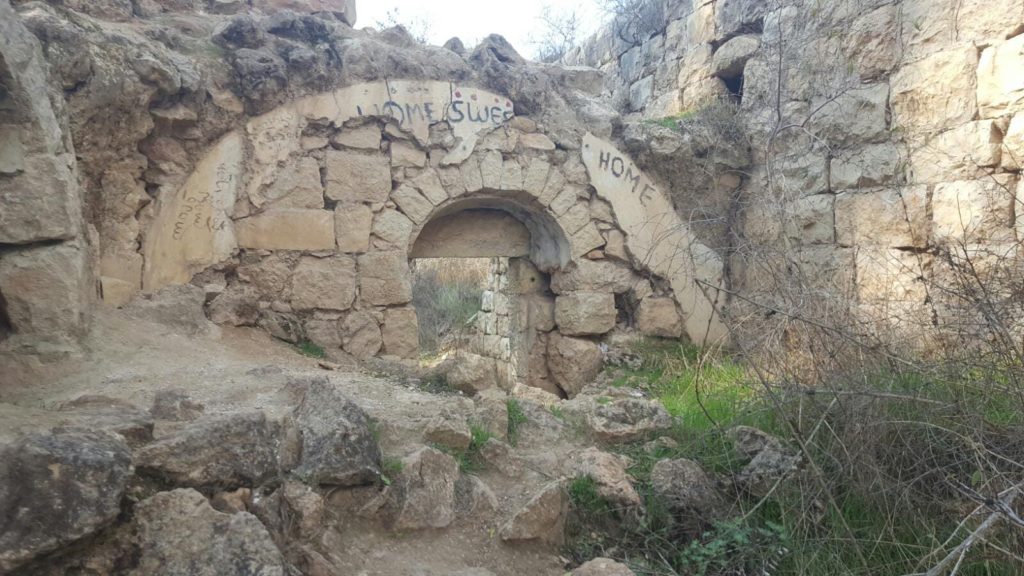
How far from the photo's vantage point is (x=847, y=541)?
9.28 ft

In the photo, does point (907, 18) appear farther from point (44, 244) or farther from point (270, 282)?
point (44, 244)

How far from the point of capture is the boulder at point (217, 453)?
7.61 feet

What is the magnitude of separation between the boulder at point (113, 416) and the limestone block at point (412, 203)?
2.97 m

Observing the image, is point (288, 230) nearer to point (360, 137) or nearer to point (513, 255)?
point (360, 137)

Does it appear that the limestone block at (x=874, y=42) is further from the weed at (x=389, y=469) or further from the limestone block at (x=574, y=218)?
the weed at (x=389, y=469)

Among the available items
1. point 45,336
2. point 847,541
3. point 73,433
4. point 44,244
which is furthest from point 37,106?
point 847,541

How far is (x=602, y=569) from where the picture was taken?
261 centimetres

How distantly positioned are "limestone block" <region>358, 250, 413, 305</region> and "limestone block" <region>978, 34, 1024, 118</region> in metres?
3.83

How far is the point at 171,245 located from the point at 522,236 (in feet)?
9.50

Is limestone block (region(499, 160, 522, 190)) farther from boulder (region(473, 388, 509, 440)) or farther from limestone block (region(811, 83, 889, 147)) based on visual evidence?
boulder (region(473, 388, 509, 440))

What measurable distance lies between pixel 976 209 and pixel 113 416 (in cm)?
453

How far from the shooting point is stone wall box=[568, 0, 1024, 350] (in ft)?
13.4

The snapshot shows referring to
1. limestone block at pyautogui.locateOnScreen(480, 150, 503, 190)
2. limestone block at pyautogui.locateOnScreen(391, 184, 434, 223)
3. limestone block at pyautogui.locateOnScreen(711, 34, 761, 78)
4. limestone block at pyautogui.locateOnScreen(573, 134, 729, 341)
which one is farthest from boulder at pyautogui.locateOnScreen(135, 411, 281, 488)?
limestone block at pyautogui.locateOnScreen(711, 34, 761, 78)

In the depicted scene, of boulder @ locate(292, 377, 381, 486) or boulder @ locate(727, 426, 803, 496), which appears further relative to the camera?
boulder @ locate(727, 426, 803, 496)
